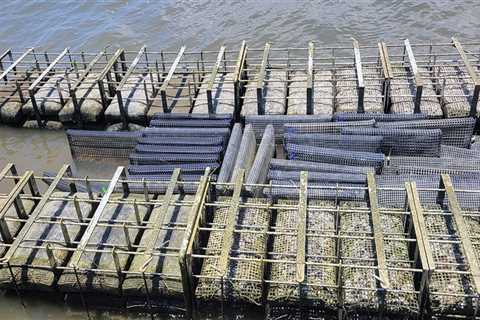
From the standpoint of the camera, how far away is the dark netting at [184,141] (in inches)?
747

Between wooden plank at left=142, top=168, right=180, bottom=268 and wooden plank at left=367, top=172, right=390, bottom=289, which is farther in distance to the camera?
wooden plank at left=142, top=168, right=180, bottom=268

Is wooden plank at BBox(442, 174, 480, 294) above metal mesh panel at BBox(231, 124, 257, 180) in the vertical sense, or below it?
below

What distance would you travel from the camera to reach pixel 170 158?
1869cm

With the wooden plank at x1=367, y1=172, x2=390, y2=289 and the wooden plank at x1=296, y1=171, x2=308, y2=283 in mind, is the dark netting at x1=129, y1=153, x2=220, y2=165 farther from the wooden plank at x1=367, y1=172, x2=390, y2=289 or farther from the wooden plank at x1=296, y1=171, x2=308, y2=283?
the wooden plank at x1=367, y1=172, x2=390, y2=289

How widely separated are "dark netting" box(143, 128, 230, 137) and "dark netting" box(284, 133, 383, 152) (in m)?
2.35

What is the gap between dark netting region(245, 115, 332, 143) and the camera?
19.9 m

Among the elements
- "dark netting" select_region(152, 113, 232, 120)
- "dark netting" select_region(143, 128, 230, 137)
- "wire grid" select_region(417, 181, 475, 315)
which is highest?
"dark netting" select_region(152, 113, 232, 120)

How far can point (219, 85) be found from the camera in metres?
22.8

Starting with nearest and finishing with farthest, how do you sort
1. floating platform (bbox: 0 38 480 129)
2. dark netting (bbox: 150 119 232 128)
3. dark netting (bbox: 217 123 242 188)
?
dark netting (bbox: 217 123 242 188) → dark netting (bbox: 150 119 232 128) → floating platform (bbox: 0 38 480 129)

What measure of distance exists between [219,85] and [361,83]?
6.17 m

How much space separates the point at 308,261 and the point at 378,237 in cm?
180

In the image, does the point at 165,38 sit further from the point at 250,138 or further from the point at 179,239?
the point at 179,239

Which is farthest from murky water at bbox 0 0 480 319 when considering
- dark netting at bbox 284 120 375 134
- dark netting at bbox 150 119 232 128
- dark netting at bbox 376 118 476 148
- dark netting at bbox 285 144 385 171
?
dark netting at bbox 285 144 385 171

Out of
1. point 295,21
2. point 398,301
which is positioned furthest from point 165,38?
point 398,301
